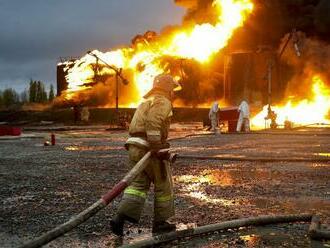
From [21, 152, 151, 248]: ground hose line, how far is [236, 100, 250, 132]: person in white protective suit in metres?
26.5

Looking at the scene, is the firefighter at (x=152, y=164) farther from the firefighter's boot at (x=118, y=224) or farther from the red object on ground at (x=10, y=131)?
the red object on ground at (x=10, y=131)

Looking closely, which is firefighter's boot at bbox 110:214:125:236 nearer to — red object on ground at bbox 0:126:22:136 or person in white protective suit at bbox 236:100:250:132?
person in white protective suit at bbox 236:100:250:132

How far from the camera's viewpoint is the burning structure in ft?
199

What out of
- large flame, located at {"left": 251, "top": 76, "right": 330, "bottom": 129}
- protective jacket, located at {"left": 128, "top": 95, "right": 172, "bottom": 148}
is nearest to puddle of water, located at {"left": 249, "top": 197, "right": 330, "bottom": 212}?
protective jacket, located at {"left": 128, "top": 95, "right": 172, "bottom": 148}

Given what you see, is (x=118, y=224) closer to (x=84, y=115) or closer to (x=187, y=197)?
(x=187, y=197)

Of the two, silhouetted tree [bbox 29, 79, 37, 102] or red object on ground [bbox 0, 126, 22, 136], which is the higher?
silhouetted tree [bbox 29, 79, 37, 102]

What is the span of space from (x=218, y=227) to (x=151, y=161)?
117cm

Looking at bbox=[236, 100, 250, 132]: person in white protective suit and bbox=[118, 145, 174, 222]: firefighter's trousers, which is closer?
bbox=[118, 145, 174, 222]: firefighter's trousers

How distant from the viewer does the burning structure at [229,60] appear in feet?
199

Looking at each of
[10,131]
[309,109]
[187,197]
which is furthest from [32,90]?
[187,197]

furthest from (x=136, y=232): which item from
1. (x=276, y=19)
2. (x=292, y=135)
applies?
(x=276, y=19)

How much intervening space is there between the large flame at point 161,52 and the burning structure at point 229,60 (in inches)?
4.9

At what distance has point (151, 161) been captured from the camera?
21.6ft

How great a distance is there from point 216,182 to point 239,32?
5728 cm
